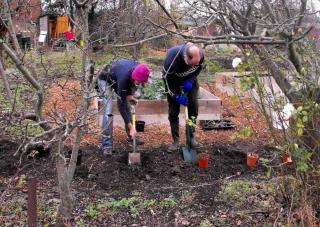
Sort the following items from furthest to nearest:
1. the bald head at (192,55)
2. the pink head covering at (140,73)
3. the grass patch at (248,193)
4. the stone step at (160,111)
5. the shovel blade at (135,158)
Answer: the stone step at (160,111), the bald head at (192,55), the shovel blade at (135,158), the pink head covering at (140,73), the grass patch at (248,193)

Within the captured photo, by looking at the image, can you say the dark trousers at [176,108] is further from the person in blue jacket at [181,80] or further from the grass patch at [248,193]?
the grass patch at [248,193]

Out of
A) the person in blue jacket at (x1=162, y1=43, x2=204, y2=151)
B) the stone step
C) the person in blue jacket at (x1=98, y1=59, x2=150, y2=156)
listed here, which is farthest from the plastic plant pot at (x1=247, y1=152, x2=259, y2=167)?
the stone step

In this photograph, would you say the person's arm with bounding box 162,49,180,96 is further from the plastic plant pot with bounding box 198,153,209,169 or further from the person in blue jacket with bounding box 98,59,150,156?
the plastic plant pot with bounding box 198,153,209,169

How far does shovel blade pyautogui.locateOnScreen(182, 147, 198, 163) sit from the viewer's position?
578 cm

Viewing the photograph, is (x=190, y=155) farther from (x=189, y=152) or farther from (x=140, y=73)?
(x=140, y=73)

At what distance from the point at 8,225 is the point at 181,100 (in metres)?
2.99

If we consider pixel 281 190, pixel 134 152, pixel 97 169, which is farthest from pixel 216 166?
pixel 281 190

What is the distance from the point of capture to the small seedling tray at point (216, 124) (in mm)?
7402

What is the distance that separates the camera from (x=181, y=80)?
6.23 m

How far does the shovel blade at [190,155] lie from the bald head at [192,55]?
1.16 metres

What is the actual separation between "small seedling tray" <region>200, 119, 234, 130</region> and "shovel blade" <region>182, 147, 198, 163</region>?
5.06 feet

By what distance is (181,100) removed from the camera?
20.1ft

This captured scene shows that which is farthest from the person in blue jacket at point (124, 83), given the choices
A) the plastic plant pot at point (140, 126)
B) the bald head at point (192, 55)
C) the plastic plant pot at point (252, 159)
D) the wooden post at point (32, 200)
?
the wooden post at point (32, 200)

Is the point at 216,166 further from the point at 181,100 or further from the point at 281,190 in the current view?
the point at 281,190
